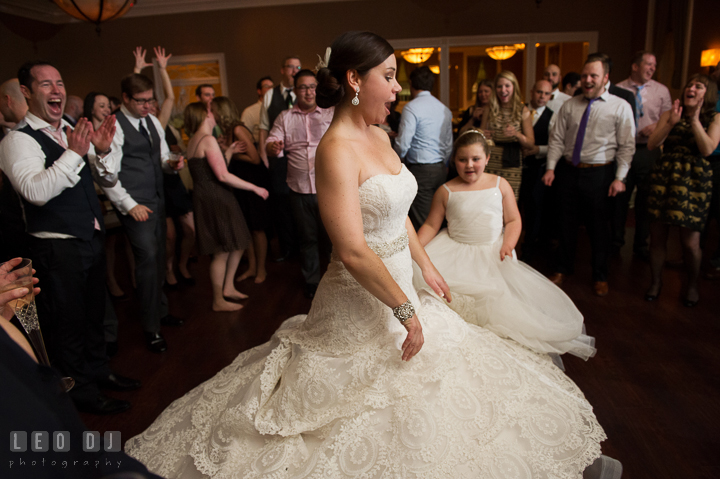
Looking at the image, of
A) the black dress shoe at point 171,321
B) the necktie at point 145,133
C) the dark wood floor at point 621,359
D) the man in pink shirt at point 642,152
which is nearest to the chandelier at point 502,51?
the man in pink shirt at point 642,152

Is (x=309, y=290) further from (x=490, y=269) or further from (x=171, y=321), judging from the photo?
(x=490, y=269)

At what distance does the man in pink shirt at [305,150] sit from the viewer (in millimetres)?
3570

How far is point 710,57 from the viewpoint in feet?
18.5

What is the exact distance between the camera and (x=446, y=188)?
264 centimetres

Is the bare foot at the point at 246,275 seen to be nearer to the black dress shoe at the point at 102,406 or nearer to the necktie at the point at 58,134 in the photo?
the black dress shoe at the point at 102,406

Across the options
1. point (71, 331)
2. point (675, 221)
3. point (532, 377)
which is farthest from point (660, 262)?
point (71, 331)

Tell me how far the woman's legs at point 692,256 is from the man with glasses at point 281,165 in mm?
3271

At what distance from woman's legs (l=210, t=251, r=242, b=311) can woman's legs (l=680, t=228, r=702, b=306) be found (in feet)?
10.1

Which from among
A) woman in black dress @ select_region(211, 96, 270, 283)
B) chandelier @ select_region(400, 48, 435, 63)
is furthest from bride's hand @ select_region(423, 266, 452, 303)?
chandelier @ select_region(400, 48, 435, 63)

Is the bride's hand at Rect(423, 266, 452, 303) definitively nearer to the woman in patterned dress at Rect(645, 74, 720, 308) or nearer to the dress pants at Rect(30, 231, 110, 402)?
the dress pants at Rect(30, 231, 110, 402)

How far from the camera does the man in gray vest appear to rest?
2.72 metres

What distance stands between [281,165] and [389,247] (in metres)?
3.34

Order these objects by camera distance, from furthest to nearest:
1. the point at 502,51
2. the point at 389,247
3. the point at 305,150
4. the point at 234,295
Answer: the point at 502,51, the point at 234,295, the point at 305,150, the point at 389,247
